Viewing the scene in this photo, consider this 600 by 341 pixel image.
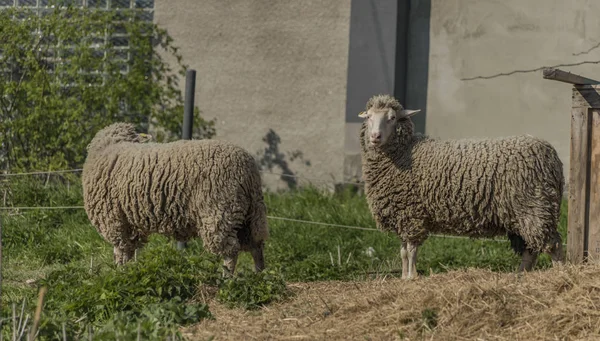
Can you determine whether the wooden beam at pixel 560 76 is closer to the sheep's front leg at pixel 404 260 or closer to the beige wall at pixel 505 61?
the sheep's front leg at pixel 404 260

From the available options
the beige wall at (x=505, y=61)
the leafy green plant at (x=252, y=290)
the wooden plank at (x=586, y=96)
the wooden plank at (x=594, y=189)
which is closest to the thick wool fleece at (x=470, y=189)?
the wooden plank at (x=594, y=189)

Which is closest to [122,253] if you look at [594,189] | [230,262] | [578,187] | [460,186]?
[230,262]

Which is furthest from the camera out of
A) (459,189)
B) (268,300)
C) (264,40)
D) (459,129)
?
(264,40)

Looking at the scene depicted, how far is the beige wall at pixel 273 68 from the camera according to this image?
42.5 feet

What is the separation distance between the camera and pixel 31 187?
1158 cm

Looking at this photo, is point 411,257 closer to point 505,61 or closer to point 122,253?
point 122,253

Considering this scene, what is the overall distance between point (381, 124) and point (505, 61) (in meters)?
4.61

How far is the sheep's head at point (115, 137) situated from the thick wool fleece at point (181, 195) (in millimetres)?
260

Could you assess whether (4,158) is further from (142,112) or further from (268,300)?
(268,300)

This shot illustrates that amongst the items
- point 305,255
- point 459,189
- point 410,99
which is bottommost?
point 305,255

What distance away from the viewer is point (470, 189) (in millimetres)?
7750

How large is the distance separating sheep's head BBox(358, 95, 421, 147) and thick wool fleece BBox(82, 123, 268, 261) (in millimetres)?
1035

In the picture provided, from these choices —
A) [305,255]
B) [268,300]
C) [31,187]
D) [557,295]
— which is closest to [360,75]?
[305,255]

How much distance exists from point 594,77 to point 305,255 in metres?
4.36
